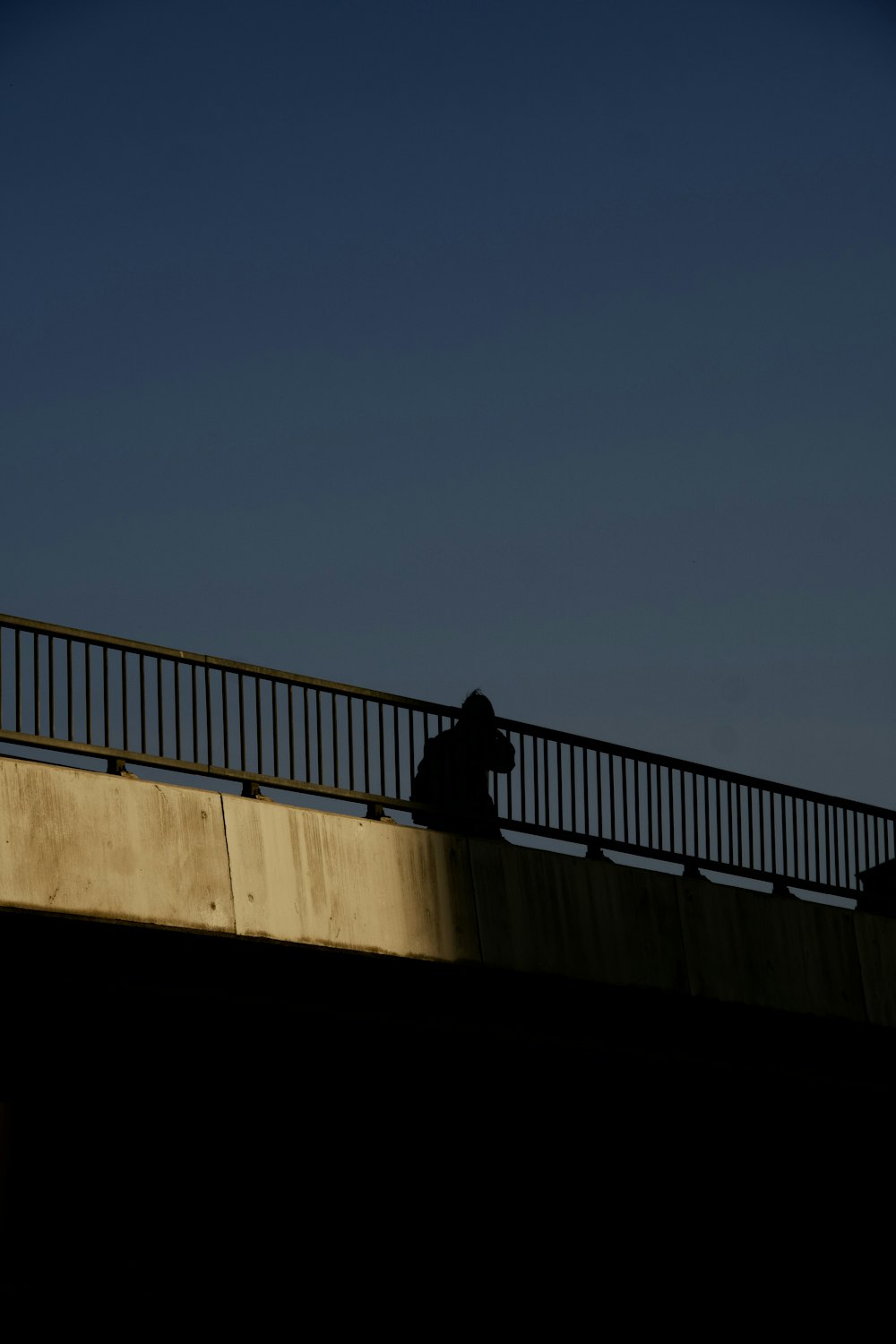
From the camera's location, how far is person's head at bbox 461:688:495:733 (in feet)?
53.0

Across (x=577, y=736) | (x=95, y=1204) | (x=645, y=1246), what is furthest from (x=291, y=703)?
(x=645, y=1246)

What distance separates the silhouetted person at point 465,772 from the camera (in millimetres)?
15570

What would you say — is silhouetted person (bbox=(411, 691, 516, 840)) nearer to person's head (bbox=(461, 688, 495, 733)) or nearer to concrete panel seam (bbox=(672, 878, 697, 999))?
person's head (bbox=(461, 688, 495, 733))

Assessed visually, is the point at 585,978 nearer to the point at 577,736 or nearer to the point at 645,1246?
the point at 577,736

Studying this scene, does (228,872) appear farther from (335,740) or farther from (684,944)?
(684,944)

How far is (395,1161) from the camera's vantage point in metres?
20.1

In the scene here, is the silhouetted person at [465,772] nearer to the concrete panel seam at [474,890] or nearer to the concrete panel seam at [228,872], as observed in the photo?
the concrete panel seam at [474,890]

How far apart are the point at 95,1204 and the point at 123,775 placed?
5.70 meters


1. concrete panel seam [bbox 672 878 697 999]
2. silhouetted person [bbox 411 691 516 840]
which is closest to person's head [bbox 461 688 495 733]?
silhouetted person [bbox 411 691 516 840]

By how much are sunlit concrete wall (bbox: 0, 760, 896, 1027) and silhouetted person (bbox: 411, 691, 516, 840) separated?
0.28 m

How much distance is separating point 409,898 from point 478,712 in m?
2.14

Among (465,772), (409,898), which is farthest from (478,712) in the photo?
(409,898)

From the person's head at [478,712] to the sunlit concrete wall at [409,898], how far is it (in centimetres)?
113

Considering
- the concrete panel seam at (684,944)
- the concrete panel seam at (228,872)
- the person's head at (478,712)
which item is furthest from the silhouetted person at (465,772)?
the concrete panel seam at (228,872)
